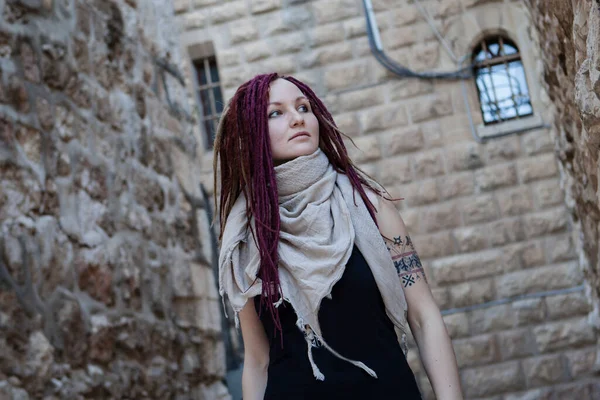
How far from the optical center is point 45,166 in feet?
11.1

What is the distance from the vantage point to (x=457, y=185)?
748cm

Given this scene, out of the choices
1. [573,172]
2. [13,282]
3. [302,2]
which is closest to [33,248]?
[13,282]

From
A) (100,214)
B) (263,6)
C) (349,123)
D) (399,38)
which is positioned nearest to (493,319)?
(349,123)

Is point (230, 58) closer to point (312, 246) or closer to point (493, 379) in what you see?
point (493, 379)

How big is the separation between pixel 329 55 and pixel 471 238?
217 cm

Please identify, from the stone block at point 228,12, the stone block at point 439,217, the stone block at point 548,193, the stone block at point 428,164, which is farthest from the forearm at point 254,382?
the stone block at point 228,12

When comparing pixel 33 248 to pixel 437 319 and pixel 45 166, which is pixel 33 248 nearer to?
pixel 45 166

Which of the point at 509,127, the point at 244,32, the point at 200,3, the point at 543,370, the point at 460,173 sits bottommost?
the point at 543,370

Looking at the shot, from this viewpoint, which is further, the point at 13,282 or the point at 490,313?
the point at 490,313

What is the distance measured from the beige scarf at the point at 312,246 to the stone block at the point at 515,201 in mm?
5493

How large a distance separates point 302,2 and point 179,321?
14.3ft

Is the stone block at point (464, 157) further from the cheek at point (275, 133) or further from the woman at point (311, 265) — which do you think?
the cheek at point (275, 133)

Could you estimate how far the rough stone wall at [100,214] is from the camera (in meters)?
3.11

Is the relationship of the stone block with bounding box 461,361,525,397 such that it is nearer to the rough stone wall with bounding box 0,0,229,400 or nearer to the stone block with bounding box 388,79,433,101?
the stone block with bounding box 388,79,433,101
